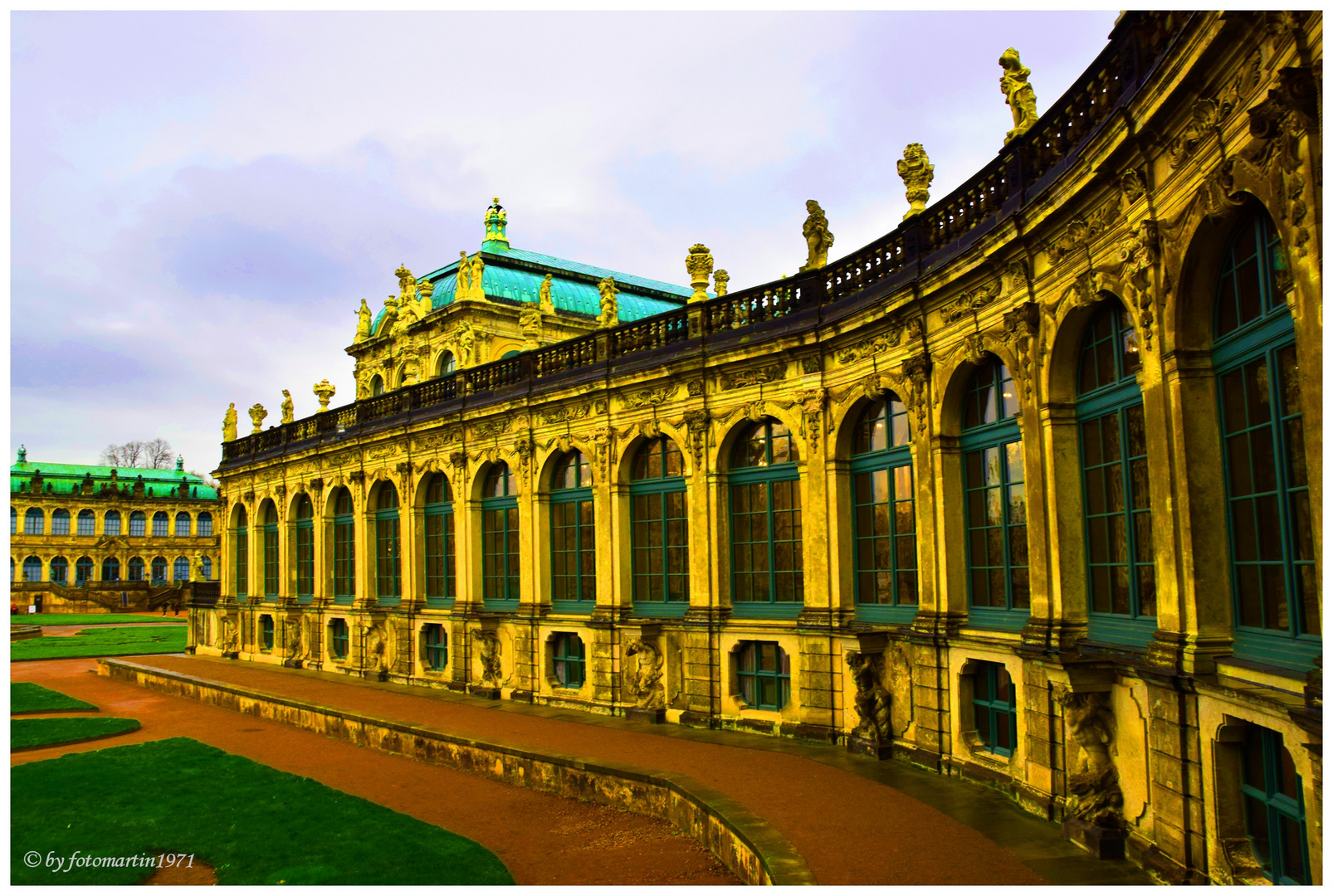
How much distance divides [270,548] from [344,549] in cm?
717

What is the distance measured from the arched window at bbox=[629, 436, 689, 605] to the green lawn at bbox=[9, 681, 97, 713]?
53.2 ft

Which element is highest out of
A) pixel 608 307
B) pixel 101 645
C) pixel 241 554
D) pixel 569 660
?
pixel 608 307

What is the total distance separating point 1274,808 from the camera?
8.38m

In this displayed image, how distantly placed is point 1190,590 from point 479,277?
27.2 m

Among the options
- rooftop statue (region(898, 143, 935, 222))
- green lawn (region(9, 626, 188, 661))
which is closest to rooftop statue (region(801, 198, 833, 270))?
rooftop statue (region(898, 143, 935, 222))

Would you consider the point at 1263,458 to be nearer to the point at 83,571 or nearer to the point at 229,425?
the point at 229,425

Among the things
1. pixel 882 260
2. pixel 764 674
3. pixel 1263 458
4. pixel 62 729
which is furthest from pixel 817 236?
pixel 62 729

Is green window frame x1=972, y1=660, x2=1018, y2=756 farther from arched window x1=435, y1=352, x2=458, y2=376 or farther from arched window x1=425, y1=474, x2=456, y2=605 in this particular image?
arched window x1=435, y1=352, x2=458, y2=376

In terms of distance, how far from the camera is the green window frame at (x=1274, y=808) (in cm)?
810

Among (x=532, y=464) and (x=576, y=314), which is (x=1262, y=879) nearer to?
(x=532, y=464)

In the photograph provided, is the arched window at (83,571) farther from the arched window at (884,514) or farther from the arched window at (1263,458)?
the arched window at (1263,458)

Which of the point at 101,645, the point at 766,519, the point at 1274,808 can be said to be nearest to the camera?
the point at 1274,808

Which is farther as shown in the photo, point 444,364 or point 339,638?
point 444,364

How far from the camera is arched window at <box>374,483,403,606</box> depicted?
101ft
